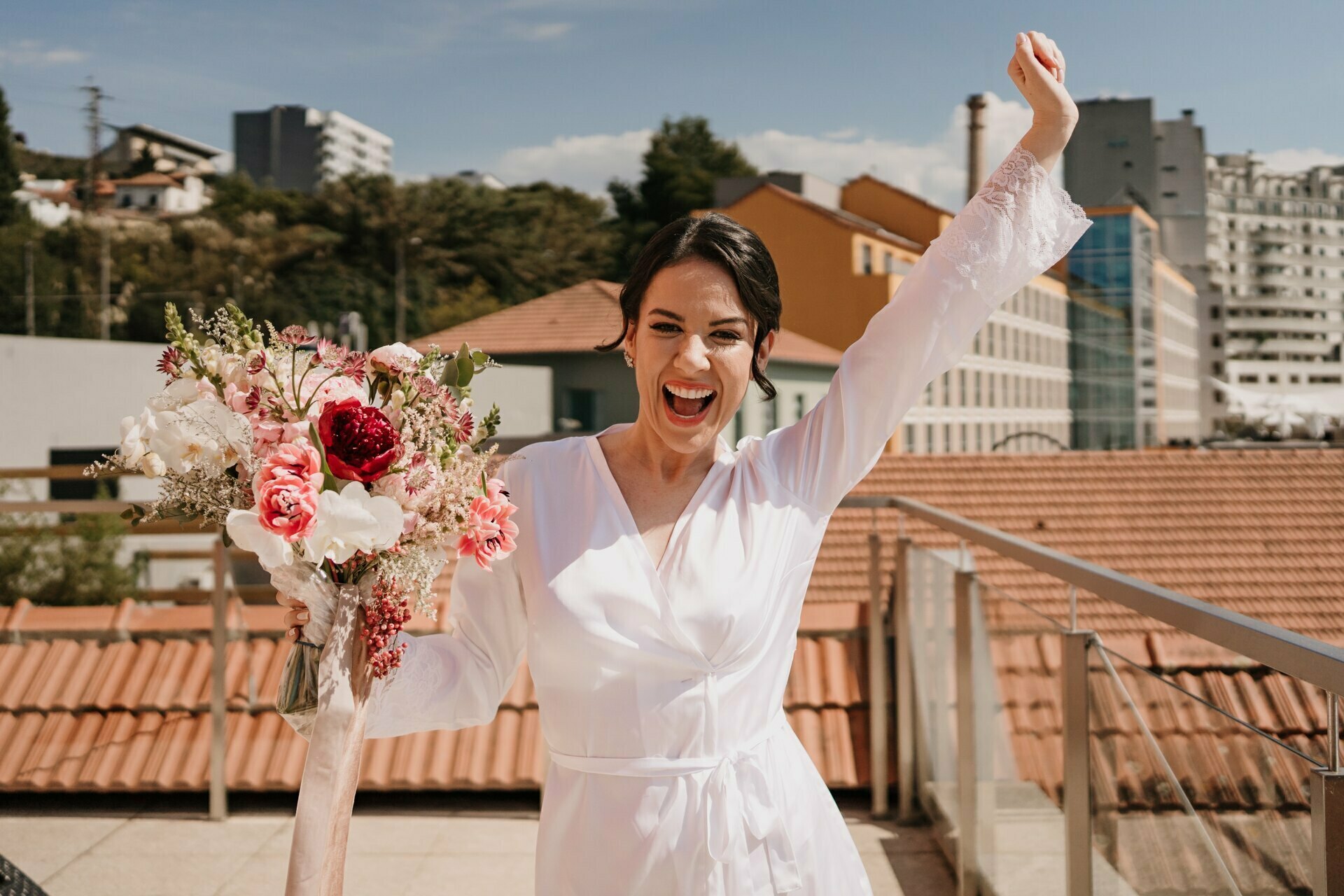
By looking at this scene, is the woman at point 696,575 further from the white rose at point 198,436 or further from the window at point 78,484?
the window at point 78,484

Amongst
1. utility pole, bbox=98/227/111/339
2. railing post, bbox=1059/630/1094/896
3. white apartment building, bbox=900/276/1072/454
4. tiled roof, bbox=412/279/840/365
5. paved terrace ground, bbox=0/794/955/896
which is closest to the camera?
railing post, bbox=1059/630/1094/896

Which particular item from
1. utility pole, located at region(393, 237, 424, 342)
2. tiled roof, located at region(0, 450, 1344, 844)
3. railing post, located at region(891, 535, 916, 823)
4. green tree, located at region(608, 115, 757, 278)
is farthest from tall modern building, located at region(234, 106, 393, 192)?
railing post, located at region(891, 535, 916, 823)

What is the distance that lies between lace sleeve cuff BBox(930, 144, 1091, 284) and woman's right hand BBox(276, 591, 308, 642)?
0.94 m

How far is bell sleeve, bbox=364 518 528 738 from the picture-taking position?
155 cm

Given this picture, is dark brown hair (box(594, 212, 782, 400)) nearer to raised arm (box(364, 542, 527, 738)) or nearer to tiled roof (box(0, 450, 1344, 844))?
raised arm (box(364, 542, 527, 738))

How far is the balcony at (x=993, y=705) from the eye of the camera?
136cm

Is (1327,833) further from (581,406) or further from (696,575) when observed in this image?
(581,406)

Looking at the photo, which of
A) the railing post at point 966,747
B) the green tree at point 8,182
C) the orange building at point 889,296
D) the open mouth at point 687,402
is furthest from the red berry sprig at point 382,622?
the green tree at point 8,182

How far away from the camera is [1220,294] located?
53.0 metres

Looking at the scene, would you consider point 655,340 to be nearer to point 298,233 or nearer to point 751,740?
point 751,740

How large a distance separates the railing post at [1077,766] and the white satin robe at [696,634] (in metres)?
0.60

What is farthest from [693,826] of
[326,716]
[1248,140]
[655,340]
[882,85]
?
[882,85]

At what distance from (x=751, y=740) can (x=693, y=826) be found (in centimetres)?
14

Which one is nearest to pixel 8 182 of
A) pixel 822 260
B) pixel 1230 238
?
pixel 822 260
